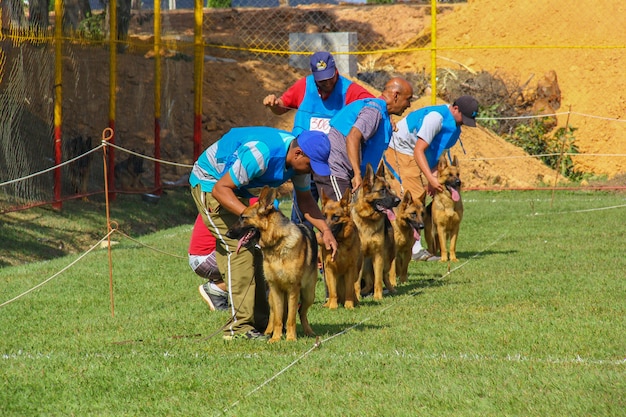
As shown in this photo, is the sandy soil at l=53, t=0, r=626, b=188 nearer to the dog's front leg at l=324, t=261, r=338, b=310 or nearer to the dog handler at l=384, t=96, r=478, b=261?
the dog handler at l=384, t=96, r=478, b=261

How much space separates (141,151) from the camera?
20.6 meters

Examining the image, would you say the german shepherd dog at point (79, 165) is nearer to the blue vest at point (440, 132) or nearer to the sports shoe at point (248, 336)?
the blue vest at point (440, 132)

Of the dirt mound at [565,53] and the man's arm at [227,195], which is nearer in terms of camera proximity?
the man's arm at [227,195]

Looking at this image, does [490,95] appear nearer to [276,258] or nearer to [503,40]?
[503,40]

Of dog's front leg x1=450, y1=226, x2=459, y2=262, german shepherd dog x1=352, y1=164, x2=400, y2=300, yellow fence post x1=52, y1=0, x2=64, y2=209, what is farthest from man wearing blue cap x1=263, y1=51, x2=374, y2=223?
yellow fence post x1=52, y1=0, x2=64, y2=209

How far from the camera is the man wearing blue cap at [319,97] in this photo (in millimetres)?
10508

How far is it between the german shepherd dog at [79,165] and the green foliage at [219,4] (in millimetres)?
21398

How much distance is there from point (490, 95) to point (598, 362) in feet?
74.4

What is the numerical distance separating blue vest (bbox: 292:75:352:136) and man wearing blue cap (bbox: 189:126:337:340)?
2.54m

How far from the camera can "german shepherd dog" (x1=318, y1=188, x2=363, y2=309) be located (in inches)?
367

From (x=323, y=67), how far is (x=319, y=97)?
482 mm

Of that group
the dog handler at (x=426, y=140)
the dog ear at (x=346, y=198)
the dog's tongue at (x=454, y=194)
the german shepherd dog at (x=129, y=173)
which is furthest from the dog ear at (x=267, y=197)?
the german shepherd dog at (x=129, y=173)

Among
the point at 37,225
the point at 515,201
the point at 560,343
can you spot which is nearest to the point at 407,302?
the point at 560,343

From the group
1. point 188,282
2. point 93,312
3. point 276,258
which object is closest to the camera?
point 276,258
